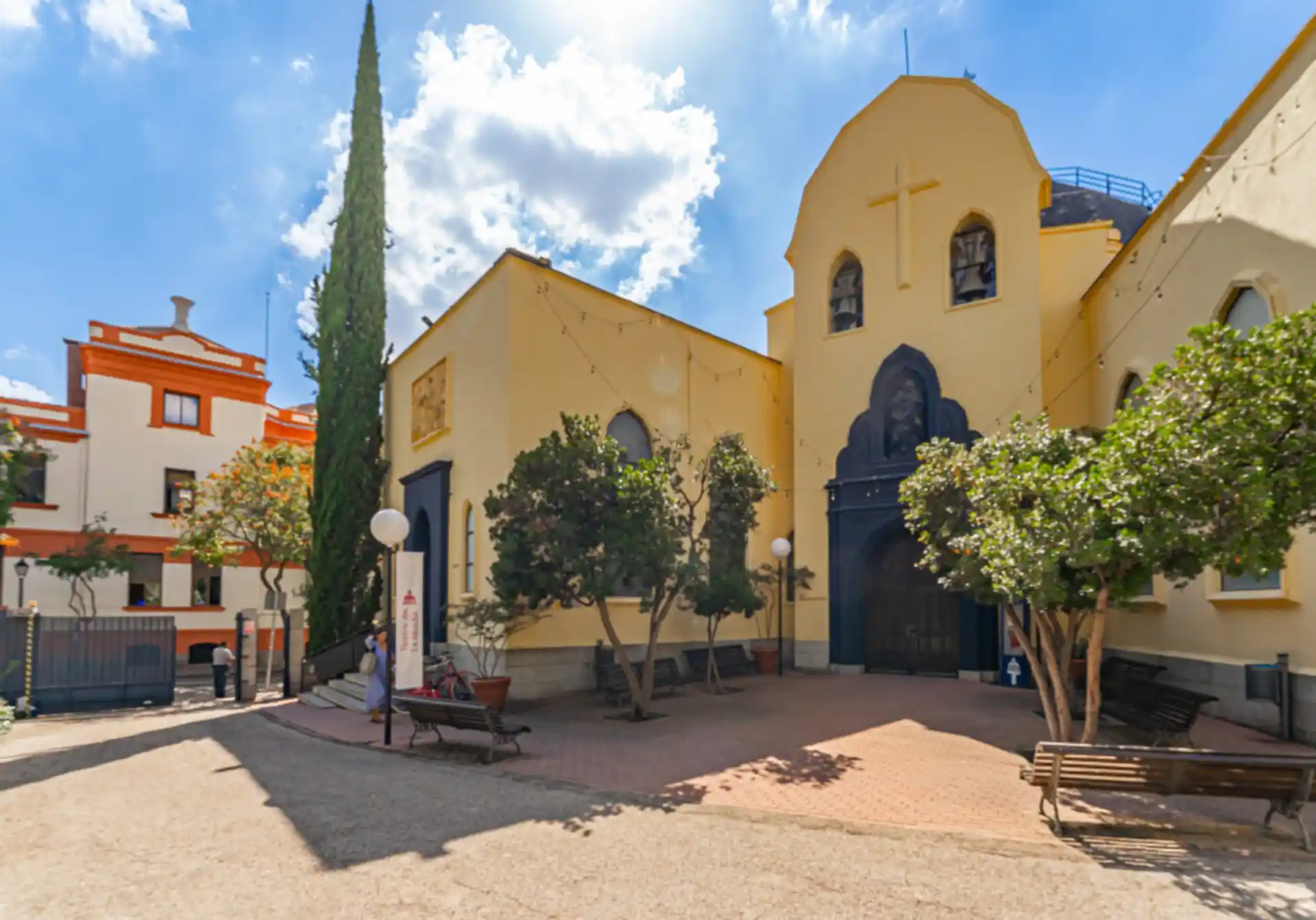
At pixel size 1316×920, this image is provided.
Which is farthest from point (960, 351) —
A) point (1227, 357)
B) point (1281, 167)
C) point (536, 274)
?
point (1227, 357)

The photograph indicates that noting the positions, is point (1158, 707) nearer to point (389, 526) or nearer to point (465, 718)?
point (465, 718)

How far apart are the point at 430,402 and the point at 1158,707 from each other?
48.5 ft

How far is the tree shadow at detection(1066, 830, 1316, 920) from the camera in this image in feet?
16.6

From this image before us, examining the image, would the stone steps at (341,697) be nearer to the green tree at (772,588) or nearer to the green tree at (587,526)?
the green tree at (587,526)

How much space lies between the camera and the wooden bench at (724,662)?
689 inches

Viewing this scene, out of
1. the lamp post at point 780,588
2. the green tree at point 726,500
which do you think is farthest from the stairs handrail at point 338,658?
the lamp post at point 780,588

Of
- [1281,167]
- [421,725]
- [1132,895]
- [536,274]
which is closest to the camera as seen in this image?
[1132,895]

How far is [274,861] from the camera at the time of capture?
621 cm

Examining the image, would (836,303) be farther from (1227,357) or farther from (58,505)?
(58,505)

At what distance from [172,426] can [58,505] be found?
409 centimetres

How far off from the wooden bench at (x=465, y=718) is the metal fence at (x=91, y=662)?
8905mm

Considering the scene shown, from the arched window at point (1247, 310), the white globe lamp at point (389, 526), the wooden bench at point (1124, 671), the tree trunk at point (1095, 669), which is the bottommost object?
the wooden bench at point (1124, 671)

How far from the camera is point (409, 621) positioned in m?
12.3

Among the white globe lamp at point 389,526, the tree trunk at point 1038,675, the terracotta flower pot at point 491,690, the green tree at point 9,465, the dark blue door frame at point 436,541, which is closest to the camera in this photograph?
the tree trunk at point 1038,675
